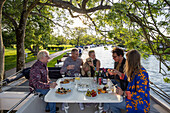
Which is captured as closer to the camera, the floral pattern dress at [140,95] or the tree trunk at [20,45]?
the floral pattern dress at [140,95]

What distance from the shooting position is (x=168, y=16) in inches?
118

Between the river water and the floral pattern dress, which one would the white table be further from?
the river water

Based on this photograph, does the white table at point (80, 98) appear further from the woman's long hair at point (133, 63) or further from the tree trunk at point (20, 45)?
the tree trunk at point (20, 45)

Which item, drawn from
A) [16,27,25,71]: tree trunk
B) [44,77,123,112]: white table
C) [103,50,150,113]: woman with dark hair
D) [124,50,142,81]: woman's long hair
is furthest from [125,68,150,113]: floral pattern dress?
[16,27,25,71]: tree trunk

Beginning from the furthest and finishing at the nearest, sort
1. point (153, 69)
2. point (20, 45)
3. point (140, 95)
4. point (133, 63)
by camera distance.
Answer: point (153, 69) < point (20, 45) < point (133, 63) < point (140, 95)

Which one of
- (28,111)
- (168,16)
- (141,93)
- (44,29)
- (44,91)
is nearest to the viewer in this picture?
(141,93)

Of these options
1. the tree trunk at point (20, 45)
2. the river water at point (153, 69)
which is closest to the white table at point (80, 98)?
the river water at point (153, 69)

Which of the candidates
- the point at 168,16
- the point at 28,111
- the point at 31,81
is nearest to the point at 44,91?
the point at 31,81

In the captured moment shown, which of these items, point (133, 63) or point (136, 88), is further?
point (133, 63)

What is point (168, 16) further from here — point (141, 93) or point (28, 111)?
point (28, 111)

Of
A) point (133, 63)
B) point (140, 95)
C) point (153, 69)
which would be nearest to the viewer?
point (140, 95)

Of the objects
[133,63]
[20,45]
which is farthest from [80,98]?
[20,45]

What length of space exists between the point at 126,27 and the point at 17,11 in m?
8.06

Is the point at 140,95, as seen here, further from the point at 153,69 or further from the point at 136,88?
the point at 153,69
